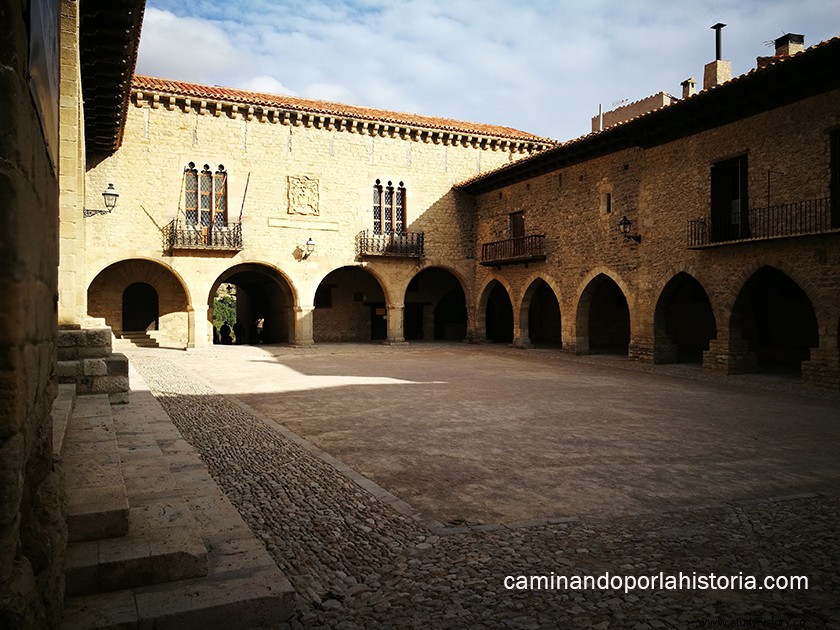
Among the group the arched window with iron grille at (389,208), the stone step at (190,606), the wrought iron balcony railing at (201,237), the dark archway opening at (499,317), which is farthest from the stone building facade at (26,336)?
the dark archway opening at (499,317)

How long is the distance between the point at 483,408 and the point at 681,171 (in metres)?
10.1

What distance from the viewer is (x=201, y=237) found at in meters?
21.0

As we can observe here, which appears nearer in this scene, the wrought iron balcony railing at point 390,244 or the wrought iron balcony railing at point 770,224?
the wrought iron balcony railing at point 770,224

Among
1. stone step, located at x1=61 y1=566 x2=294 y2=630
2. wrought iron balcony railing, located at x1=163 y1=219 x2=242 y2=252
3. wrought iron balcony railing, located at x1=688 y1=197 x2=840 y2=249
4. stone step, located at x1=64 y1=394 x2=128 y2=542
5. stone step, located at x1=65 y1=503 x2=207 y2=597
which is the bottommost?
stone step, located at x1=61 y1=566 x2=294 y2=630

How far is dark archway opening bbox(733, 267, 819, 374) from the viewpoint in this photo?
16.2m

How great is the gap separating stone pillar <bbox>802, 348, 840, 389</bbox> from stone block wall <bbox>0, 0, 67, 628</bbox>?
1353 centimetres

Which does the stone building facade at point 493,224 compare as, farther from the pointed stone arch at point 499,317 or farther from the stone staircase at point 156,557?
the stone staircase at point 156,557

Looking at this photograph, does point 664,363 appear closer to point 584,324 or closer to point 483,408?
point 584,324

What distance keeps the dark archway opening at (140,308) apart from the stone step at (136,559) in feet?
70.8

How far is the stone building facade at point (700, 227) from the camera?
12266 mm

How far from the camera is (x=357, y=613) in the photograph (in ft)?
10.3

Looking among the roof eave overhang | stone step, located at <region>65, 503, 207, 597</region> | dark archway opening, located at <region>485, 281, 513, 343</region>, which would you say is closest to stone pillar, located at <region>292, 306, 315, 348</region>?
dark archway opening, located at <region>485, 281, 513, 343</region>

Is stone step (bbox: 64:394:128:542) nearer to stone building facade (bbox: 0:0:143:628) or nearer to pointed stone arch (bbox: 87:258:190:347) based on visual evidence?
stone building facade (bbox: 0:0:143:628)

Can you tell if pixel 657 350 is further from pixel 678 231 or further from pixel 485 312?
pixel 485 312
